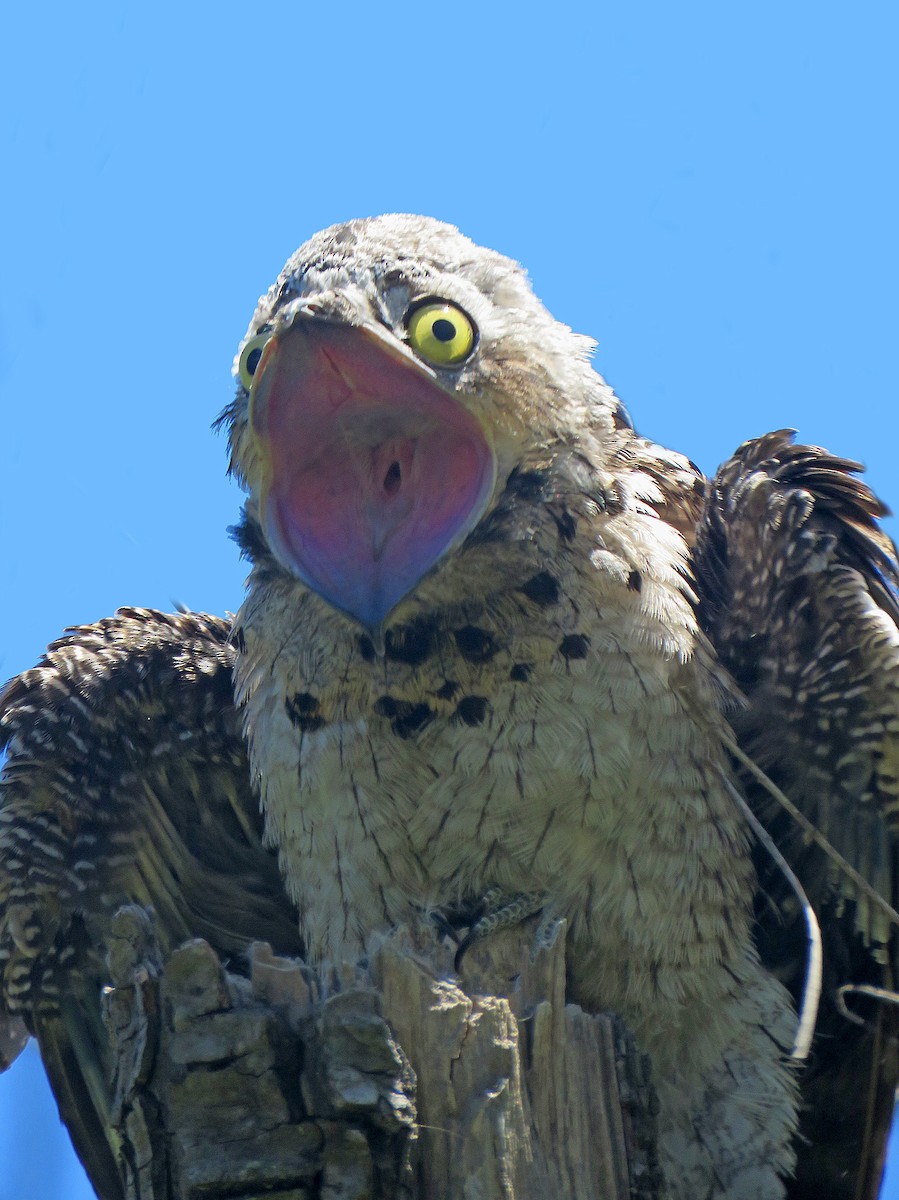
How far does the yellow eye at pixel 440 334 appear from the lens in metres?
3.64

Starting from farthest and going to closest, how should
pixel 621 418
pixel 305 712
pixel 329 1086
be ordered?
pixel 621 418 < pixel 305 712 < pixel 329 1086

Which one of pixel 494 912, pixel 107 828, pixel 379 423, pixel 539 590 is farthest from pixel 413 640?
pixel 107 828

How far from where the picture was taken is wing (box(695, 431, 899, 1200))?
12.0 feet

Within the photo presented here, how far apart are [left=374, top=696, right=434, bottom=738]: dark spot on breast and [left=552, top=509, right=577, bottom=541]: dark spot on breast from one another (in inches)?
22.5

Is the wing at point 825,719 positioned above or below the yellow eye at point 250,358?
below

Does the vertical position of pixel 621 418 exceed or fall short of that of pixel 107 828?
it exceeds it

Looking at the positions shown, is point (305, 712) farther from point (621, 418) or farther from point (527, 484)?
point (621, 418)

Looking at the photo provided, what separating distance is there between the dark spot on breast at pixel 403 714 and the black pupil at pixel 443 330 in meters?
0.93

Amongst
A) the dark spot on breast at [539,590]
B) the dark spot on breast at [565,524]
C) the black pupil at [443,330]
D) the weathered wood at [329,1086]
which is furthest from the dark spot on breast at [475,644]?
the weathered wood at [329,1086]

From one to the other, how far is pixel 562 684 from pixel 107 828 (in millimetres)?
1581

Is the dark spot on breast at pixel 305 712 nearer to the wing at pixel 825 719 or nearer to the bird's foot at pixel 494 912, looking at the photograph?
the bird's foot at pixel 494 912

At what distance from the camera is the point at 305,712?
3854mm

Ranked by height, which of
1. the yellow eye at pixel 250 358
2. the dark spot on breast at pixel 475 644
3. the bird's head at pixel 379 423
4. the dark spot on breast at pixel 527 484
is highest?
the yellow eye at pixel 250 358

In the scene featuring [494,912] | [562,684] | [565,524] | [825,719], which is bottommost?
[494,912]
